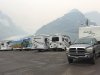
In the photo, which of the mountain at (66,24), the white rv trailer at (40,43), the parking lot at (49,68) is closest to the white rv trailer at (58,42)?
the white rv trailer at (40,43)

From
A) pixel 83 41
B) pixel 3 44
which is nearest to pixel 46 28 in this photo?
pixel 3 44

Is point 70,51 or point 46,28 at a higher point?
point 46,28

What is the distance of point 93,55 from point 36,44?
24.8m

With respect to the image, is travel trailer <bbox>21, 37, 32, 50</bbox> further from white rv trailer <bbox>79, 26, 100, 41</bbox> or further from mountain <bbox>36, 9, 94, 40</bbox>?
mountain <bbox>36, 9, 94, 40</bbox>

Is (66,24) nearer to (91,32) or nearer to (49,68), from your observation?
(91,32)

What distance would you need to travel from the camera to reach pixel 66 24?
75750 mm

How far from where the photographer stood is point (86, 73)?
14.4 meters

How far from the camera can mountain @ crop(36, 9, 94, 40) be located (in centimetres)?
7212

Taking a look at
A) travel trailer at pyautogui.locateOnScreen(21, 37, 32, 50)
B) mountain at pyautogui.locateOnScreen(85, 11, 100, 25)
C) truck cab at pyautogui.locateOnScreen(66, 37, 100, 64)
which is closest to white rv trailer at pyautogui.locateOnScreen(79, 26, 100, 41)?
truck cab at pyautogui.locateOnScreen(66, 37, 100, 64)

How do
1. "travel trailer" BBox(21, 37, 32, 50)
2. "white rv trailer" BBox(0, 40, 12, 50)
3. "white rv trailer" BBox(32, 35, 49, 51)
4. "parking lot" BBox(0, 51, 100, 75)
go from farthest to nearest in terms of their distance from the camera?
"white rv trailer" BBox(0, 40, 12, 50) → "travel trailer" BBox(21, 37, 32, 50) → "white rv trailer" BBox(32, 35, 49, 51) → "parking lot" BBox(0, 51, 100, 75)

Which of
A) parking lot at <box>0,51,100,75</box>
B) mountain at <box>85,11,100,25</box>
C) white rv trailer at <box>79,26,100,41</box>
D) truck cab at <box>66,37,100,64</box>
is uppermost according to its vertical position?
mountain at <box>85,11,100,25</box>

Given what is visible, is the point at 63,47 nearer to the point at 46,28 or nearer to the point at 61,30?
the point at 61,30

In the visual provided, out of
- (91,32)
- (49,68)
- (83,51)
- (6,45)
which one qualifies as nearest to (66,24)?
(6,45)

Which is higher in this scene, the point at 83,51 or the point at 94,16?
the point at 94,16
